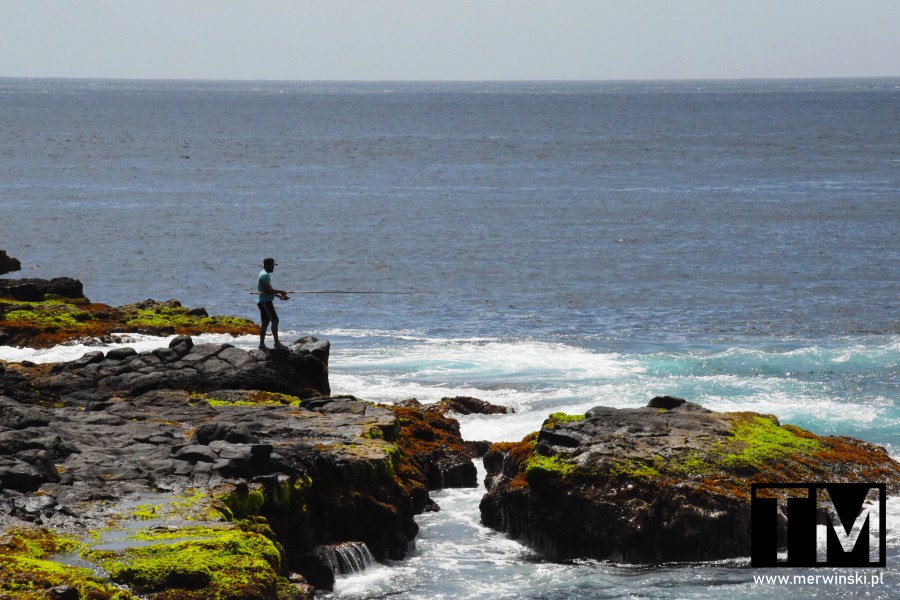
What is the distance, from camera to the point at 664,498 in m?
19.8

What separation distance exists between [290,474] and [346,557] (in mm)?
1415

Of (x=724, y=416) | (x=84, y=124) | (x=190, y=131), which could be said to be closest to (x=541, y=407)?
(x=724, y=416)

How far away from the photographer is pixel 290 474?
18.9 meters

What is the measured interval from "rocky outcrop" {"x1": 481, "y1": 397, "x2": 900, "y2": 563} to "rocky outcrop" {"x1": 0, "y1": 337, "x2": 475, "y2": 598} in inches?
76.9

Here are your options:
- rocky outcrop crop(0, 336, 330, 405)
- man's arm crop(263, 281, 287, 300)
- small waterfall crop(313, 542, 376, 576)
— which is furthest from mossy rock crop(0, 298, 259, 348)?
small waterfall crop(313, 542, 376, 576)

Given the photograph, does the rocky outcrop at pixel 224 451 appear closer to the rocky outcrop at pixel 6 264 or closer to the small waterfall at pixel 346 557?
the small waterfall at pixel 346 557

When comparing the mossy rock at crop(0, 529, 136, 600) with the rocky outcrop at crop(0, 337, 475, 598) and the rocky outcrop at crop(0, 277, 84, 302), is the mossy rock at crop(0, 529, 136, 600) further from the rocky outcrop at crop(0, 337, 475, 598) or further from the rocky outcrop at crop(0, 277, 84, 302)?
the rocky outcrop at crop(0, 277, 84, 302)

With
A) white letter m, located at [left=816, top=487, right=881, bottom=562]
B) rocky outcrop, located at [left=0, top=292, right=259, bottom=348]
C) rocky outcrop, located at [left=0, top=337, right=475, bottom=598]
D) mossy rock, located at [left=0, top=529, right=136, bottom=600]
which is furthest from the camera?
rocky outcrop, located at [left=0, top=292, right=259, bottom=348]

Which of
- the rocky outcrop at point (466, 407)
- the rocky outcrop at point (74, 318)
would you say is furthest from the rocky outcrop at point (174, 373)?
the rocky outcrop at point (74, 318)

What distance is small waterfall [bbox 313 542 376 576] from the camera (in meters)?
18.8

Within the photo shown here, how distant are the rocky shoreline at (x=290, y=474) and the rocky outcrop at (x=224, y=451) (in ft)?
0.11

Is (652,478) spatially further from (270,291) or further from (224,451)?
(270,291)

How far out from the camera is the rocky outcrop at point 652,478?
19703 millimetres

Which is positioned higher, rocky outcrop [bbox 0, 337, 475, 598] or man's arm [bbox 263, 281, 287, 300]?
man's arm [bbox 263, 281, 287, 300]
